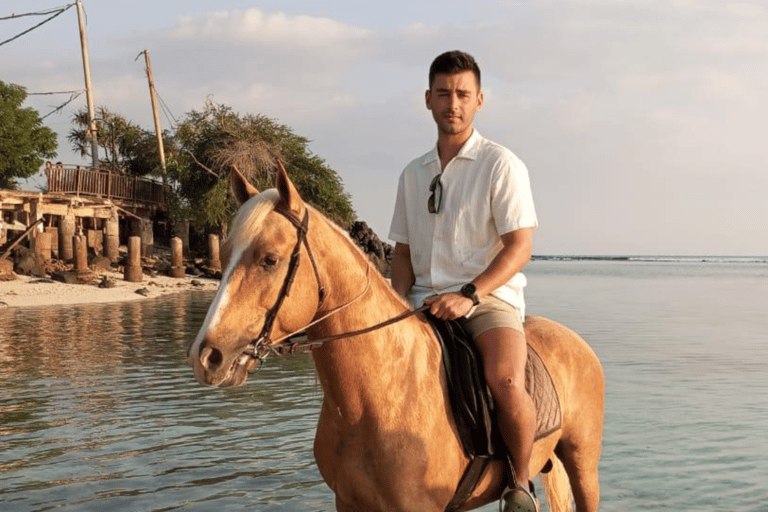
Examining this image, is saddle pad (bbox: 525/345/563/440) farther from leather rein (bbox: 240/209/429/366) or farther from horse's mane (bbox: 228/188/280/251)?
→ horse's mane (bbox: 228/188/280/251)

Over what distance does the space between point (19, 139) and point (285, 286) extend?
45112 millimetres

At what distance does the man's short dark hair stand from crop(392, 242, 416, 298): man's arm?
92 centimetres

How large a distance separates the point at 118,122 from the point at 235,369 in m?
50.2

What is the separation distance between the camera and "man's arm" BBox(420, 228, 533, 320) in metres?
4.02

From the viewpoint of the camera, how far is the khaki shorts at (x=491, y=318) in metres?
4.20

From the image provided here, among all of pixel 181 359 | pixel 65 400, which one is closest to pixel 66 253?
pixel 181 359

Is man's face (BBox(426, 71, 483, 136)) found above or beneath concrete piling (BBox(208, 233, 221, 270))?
above

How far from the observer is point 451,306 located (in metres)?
4.01

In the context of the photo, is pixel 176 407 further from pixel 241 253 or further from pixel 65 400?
pixel 241 253

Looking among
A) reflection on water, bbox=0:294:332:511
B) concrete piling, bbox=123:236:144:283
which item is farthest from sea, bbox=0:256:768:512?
concrete piling, bbox=123:236:144:283

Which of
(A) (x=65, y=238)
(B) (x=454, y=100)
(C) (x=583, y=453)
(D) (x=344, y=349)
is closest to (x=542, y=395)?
(C) (x=583, y=453)

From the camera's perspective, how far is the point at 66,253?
35.2 meters

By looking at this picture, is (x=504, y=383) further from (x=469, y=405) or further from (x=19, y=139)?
(x=19, y=139)

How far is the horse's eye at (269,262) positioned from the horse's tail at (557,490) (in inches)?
101
